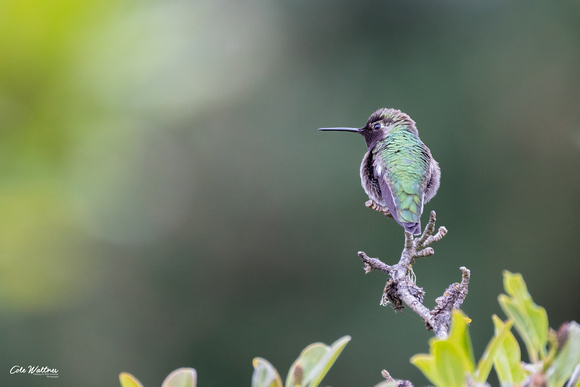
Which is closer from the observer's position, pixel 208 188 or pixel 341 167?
pixel 341 167

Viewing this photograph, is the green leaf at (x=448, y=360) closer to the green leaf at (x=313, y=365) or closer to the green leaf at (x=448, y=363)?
the green leaf at (x=448, y=363)

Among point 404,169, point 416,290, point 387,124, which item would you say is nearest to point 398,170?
point 404,169

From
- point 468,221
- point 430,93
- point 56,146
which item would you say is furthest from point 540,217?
point 56,146

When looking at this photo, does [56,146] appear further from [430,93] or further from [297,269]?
[430,93]

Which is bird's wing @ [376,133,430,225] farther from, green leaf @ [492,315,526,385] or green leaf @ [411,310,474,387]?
green leaf @ [411,310,474,387]

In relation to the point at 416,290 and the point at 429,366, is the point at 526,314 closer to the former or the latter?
the point at 429,366

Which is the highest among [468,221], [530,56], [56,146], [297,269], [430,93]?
[530,56]
